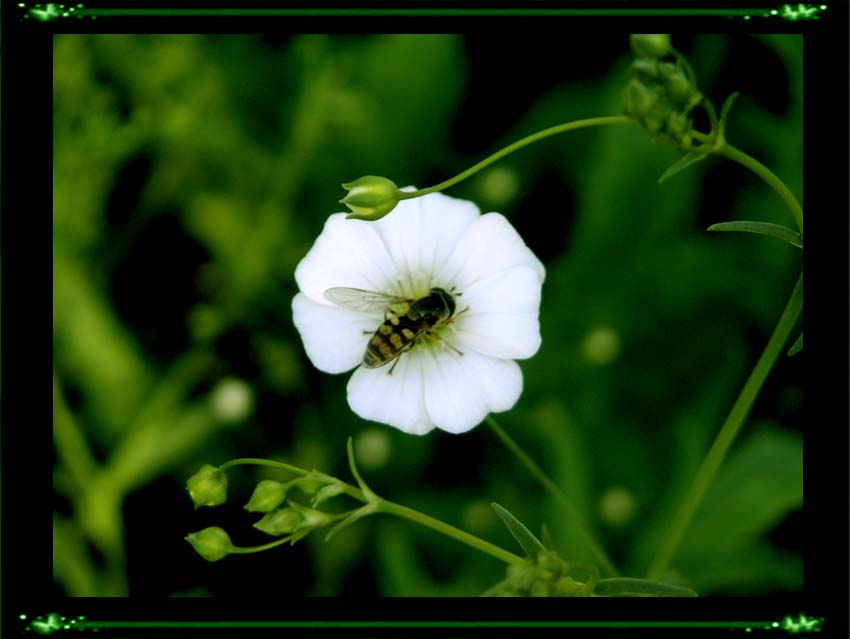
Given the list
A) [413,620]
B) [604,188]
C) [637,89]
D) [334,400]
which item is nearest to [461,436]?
[334,400]

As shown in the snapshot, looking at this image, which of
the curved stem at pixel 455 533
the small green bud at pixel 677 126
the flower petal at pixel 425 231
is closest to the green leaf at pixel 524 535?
the curved stem at pixel 455 533

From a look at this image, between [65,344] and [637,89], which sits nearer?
[637,89]

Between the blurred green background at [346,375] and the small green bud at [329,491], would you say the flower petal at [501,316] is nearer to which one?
the small green bud at [329,491]

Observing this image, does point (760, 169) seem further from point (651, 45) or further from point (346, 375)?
point (346, 375)

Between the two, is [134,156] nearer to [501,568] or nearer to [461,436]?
[461,436]

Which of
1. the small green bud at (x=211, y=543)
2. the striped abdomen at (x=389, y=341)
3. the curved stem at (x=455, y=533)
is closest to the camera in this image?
the curved stem at (x=455, y=533)

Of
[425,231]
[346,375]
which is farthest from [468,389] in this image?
[346,375]

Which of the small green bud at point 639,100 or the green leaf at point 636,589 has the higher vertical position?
the small green bud at point 639,100

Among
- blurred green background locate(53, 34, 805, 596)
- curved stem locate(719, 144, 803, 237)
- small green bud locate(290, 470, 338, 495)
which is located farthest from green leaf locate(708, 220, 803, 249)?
blurred green background locate(53, 34, 805, 596)
